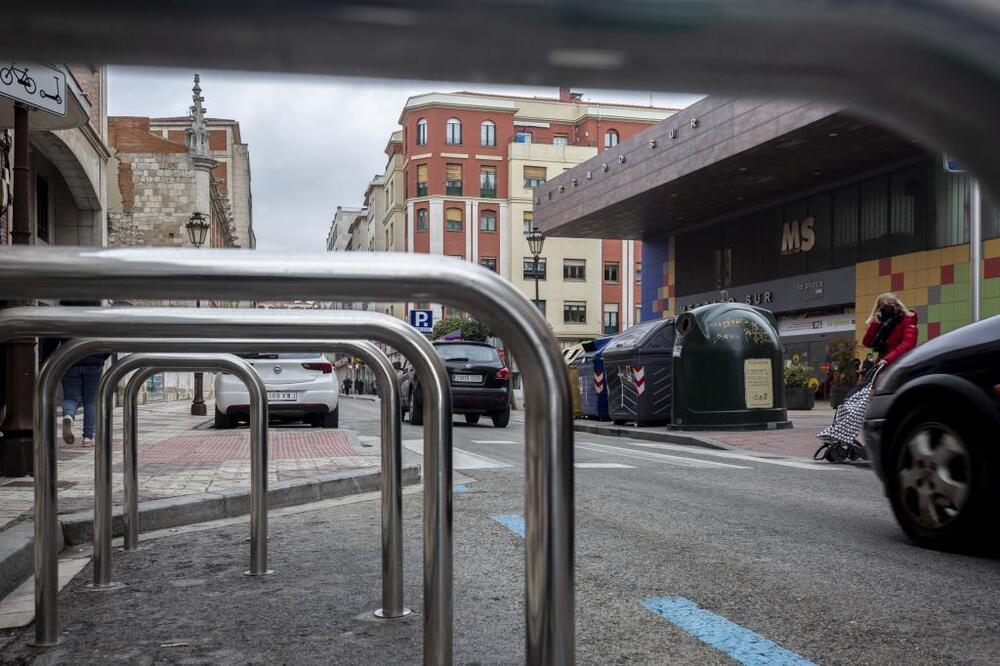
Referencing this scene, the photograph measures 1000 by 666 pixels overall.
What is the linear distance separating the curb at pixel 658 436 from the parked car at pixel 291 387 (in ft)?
15.3

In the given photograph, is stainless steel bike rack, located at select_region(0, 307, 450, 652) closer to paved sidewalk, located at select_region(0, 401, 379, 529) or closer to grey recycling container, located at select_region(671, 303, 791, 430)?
paved sidewalk, located at select_region(0, 401, 379, 529)

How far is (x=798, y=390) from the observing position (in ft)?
89.7

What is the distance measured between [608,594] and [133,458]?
2.26 metres

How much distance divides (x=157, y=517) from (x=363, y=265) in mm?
4858

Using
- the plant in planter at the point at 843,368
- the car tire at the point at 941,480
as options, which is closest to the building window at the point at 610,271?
the plant in planter at the point at 843,368

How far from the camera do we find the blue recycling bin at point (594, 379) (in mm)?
20109

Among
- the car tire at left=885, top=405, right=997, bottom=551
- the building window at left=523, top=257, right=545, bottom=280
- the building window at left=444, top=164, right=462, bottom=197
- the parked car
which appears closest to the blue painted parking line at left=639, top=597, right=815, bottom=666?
the car tire at left=885, top=405, right=997, bottom=551

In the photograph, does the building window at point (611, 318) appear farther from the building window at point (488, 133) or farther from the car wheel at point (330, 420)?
the car wheel at point (330, 420)

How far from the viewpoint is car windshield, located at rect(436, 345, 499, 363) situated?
18938mm

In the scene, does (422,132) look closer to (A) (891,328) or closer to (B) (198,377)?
(B) (198,377)

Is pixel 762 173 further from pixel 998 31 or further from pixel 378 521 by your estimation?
pixel 998 31

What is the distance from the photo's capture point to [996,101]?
0.50 metres

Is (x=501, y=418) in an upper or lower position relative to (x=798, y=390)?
lower

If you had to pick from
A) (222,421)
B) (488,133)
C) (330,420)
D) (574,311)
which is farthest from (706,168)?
(488,133)
